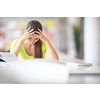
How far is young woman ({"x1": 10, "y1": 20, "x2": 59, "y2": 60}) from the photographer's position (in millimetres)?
1396

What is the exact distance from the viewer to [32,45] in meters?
1.57

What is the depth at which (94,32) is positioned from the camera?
3098 mm

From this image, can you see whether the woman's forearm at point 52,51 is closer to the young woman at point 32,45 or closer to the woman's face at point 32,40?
the young woman at point 32,45

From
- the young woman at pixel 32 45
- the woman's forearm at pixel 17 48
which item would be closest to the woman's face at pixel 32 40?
the young woman at pixel 32 45

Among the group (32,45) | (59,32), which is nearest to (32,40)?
(32,45)

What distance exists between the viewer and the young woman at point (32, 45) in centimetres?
140

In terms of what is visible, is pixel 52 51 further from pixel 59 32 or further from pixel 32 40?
pixel 59 32

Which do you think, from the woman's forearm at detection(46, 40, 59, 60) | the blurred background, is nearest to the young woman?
the woman's forearm at detection(46, 40, 59, 60)

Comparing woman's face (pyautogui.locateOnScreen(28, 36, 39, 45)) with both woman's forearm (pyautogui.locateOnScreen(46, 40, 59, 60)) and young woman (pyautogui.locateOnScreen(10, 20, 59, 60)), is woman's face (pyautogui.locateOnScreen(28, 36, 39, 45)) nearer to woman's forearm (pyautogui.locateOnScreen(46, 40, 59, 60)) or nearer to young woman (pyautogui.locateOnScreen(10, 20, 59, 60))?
young woman (pyautogui.locateOnScreen(10, 20, 59, 60))

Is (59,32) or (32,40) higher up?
(59,32)
